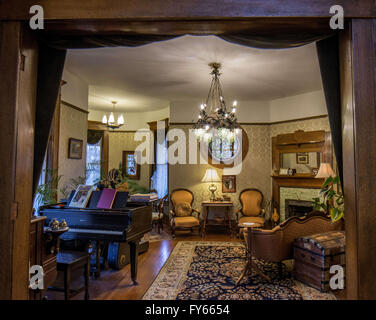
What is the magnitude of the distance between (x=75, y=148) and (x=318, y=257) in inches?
170

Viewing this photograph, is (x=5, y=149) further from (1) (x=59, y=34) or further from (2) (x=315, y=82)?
(2) (x=315, y=82)

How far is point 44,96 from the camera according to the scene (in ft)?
7.11

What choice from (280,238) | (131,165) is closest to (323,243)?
(280,238)

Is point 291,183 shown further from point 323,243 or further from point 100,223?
point 100,223

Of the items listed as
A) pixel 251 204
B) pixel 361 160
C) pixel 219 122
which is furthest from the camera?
pixel 251 204

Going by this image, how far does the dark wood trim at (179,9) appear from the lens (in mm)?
1853

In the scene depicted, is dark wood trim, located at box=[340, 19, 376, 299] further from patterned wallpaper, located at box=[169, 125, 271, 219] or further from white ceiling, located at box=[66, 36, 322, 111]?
patterned wallpaper, located at box=[169, 125, 271, 219]

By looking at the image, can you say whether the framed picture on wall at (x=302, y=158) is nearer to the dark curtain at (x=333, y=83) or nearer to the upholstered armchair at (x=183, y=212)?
the upholstered armchair at (x=183, y=212)

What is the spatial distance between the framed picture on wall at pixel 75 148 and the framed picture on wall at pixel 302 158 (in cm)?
472

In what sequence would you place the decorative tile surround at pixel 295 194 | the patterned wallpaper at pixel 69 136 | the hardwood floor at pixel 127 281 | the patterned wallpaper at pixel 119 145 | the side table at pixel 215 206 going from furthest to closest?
the patterned wallpaper at pixel 119 145 < the side table at pixel 215 206 < the decorative tile surround at pixel 295 194 < the patterned wallpaper at pixel 69 136 < the hardwood floor at pixel 127 281

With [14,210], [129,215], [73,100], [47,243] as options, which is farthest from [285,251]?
[73,100]

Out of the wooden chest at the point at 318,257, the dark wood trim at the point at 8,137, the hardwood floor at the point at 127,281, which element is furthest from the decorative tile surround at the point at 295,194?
the dark wood trim at the point at 8,137

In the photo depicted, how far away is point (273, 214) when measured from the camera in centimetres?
629
